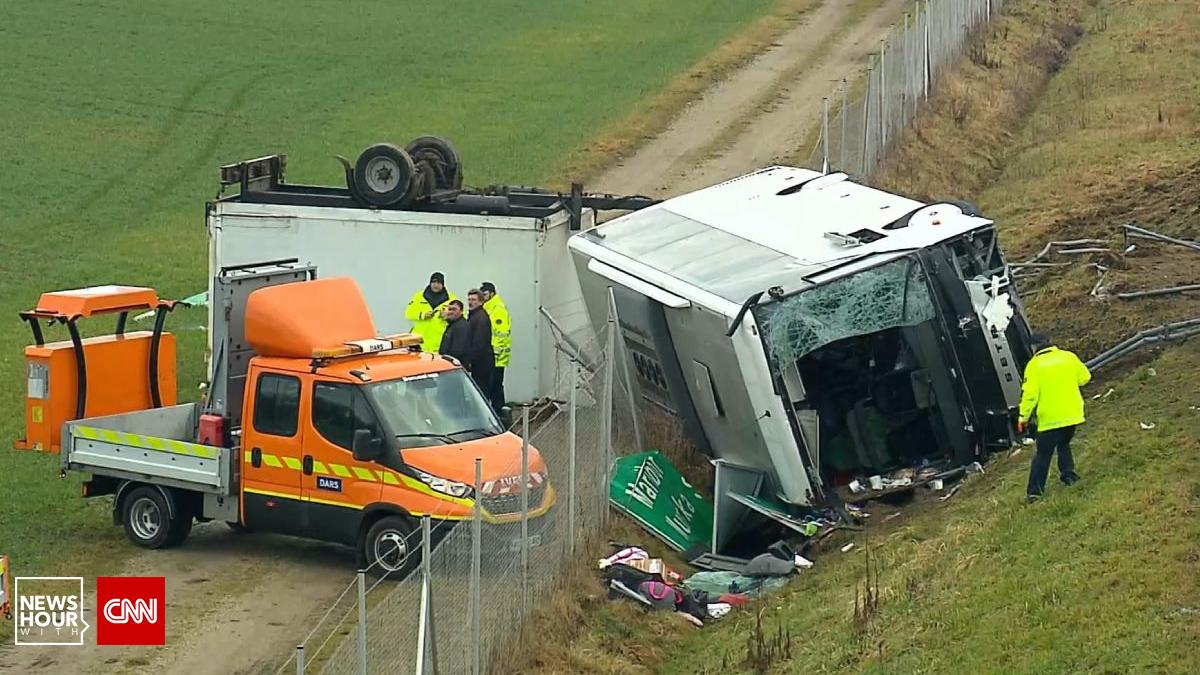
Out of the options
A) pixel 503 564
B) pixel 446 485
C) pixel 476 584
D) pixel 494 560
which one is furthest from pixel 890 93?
pixel 476 584

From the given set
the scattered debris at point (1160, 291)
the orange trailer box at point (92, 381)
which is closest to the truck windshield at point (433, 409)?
the orange trailer box at point (92, 381)

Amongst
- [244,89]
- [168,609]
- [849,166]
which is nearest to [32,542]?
[168,609]

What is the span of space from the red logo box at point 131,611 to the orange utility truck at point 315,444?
3.27 ft

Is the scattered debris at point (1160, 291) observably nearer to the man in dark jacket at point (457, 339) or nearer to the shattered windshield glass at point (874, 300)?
the shattered windshield glass at point (874, 300)

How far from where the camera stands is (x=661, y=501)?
1703 cm

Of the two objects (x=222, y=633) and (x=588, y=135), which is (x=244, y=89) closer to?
(x=588, y=135)

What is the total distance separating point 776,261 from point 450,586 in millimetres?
6917

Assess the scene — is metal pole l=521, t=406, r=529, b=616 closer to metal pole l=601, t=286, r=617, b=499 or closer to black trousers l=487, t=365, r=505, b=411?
metal pole l=601, t=286, r=617, b=499

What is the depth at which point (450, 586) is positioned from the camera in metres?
11.6

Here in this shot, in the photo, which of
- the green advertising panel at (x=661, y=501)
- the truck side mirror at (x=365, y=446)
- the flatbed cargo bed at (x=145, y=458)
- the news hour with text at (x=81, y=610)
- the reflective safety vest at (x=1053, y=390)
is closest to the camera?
the reflective safety vest at (x=1053, y=390)

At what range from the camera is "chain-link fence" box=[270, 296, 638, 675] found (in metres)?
10.8

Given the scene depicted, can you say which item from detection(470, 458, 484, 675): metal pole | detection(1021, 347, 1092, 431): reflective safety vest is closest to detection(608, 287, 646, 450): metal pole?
detection(1021, 347, 1092, 431): reflective safety vest

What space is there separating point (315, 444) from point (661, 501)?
3174 millimetres

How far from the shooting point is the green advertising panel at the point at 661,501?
1677cm
